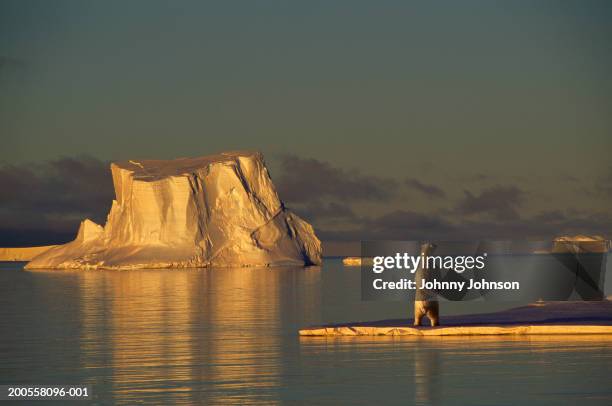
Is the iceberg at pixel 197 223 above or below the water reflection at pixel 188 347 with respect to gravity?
above

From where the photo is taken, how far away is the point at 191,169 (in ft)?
346

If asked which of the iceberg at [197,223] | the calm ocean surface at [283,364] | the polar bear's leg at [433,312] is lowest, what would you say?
the calm ocean surface at [283,364]

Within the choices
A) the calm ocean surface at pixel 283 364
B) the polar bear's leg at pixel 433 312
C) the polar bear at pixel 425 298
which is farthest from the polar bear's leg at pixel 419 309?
the calm ocean surface at pixel 283 364

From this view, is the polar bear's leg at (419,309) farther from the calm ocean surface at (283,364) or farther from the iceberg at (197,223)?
the iceberg at (197,223)

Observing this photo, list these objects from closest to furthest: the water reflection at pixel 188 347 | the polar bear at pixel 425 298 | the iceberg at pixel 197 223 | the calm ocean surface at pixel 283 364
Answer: the calm ocean surface at pixel 283 364 → the water reflection at pixel 188 347 → the polar bear at pixel 425 298 → the iceberg at pixel 197 223

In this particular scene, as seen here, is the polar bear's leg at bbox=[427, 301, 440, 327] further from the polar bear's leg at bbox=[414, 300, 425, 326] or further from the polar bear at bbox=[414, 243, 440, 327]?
the polar bear's leg at bbox=[414, 300, 425, 326]

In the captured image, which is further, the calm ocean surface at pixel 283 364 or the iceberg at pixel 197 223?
the iceberg at pixel 197 223

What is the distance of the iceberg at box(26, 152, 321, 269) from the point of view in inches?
3984

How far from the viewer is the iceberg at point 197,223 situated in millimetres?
101188

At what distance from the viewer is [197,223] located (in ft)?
335

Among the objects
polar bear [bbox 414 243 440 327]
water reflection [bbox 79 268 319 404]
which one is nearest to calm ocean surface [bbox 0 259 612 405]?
water reflection [bbox 79 268 319 404]

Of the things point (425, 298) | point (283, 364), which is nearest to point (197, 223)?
point (425, 298)

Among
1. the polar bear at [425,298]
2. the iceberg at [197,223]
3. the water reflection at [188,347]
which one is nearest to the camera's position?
the water reflection at [188,347]

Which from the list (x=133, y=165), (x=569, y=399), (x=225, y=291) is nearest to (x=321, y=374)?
(x=569, y=399)
